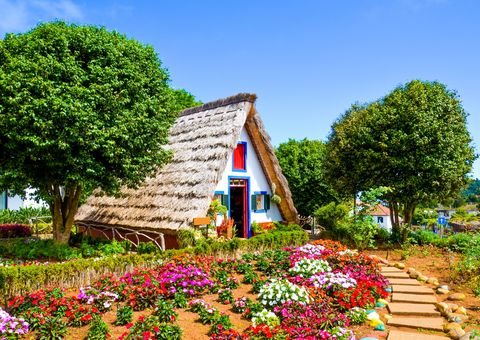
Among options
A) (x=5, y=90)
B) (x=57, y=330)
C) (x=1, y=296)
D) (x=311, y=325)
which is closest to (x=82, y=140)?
(x=5, y=90)

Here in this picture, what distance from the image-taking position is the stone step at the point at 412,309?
8.98m

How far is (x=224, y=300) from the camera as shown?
8.99 metres

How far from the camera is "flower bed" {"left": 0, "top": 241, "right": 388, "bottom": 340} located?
7164 millimetres

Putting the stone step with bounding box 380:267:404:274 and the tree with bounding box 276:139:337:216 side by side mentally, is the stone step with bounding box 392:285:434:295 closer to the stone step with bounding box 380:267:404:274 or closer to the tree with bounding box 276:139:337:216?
the stone step with bounding box 380:267:404:274

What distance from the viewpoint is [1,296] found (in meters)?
9.27

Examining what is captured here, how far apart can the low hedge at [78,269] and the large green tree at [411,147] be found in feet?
30.9

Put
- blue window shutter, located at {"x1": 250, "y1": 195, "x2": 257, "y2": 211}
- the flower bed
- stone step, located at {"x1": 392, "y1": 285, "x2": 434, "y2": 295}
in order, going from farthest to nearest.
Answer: blue window shutter, located at {"x1": 250, "y1": 195, "x2": 257, "y2": 211}, stone step, located at {"x1": 392, "y1": 285, "x2": 434, "y2": 295}, the flower bed

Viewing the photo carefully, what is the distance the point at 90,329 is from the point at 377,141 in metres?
15.8

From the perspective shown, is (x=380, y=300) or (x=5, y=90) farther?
(x=5, y=90)

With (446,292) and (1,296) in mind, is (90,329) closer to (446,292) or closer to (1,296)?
(1,296)

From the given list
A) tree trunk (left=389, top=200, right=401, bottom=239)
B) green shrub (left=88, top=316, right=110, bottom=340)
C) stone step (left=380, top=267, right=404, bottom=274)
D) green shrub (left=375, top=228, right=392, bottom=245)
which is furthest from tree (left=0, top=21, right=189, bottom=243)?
tree trunk (left=389, top=200, right=401, bottom=239)

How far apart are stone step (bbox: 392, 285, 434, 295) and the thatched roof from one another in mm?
6750

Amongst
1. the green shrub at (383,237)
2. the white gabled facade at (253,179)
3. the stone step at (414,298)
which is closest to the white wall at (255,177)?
the white gabled facade at (253,179)

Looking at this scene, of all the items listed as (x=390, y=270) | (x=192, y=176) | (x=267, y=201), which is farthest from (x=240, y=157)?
(x=390, y=270)
